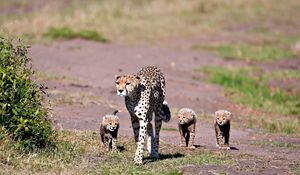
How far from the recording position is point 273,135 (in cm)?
1532

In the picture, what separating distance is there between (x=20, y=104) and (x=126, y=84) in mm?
1476

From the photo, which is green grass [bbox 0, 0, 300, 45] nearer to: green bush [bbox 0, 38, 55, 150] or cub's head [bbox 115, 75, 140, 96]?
green bush [bbox 0, 38, 55, 150]

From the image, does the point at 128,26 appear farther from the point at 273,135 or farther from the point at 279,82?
the point at 273,135

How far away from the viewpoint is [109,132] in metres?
12.1

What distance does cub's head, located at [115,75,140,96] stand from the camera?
10521 mm

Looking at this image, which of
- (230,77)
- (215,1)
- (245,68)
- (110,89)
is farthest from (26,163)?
(215,1)

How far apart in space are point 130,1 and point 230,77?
1624 cm

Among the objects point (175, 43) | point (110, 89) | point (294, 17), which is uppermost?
point (294, 17)

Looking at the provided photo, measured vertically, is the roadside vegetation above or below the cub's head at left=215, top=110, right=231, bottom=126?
below

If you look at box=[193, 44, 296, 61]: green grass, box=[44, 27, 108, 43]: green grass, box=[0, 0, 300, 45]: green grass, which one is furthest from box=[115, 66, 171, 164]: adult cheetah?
box=[193, 44, 296, 61]: green grass

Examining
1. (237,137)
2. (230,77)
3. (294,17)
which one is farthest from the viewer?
(294,17)

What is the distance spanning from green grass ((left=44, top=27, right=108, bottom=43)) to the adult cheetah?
14.0 metres

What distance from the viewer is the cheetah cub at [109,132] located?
472 inches

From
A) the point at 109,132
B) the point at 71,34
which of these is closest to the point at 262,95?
the point at 71,34
